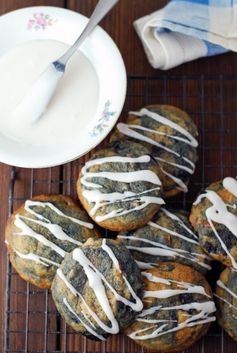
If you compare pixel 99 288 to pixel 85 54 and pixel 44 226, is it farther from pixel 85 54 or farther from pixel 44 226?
pixel 85 54

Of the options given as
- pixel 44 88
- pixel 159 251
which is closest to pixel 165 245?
pixel 159 251

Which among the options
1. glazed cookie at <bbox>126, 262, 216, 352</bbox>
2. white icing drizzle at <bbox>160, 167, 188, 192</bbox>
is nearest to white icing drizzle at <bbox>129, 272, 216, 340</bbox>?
glazed cookie at <bbox>126, 262, 216, 352</bbox>

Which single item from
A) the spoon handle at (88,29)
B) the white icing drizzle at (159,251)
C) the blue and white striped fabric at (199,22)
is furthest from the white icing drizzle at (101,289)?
the blue and white striped fabric at (199,22)

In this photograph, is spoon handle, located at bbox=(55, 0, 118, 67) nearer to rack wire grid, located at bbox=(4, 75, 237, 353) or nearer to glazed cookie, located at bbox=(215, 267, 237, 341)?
rack wire grid, located at bbox=(4, 75, 237, 353)

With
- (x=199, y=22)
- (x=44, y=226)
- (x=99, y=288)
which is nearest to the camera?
(x=99, y=288)

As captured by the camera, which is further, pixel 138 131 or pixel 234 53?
pixel 234 53

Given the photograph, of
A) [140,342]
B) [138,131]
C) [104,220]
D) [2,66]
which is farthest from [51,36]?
[140,342]

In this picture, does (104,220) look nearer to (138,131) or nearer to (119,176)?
(119,176)
